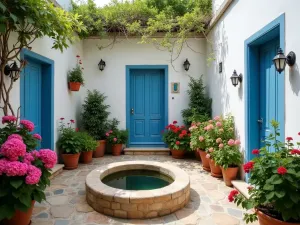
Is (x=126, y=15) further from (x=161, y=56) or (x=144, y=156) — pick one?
(x=144, y=156)

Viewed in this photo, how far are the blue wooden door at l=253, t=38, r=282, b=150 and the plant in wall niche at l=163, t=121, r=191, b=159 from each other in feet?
6.59

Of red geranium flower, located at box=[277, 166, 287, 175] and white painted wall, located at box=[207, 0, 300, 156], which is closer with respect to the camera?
red geranium flower, located at box=[277, 166, 287, 175]

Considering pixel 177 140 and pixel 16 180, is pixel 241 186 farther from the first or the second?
pixel 16 180

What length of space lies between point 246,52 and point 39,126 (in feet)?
12.5

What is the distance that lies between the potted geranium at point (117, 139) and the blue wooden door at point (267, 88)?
3254mm

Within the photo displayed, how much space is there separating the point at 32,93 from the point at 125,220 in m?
2.72

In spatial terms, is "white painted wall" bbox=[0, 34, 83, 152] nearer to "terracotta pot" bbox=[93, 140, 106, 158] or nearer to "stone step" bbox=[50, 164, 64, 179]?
"stone step" bbox=[50, 164, 64, 179]

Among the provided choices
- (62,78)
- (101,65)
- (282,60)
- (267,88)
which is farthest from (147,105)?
(282,60)

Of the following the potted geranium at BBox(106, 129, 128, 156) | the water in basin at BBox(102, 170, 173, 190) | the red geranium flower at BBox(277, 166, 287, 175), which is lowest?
the water in basin at BBox(102, 170, 173, 190)

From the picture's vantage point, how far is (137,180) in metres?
3.53

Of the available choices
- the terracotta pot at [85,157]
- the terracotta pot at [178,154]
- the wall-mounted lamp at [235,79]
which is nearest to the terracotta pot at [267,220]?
the wall-mounted lamp at [235,79]

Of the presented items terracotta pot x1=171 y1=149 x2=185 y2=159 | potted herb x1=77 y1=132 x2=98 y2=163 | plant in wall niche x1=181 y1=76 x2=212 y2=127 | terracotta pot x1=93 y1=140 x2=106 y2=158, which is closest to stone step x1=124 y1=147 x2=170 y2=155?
terracotta pot x1=171 y1=149 x2=185 y2=159

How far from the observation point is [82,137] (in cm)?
462

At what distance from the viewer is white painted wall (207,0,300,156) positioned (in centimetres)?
223
